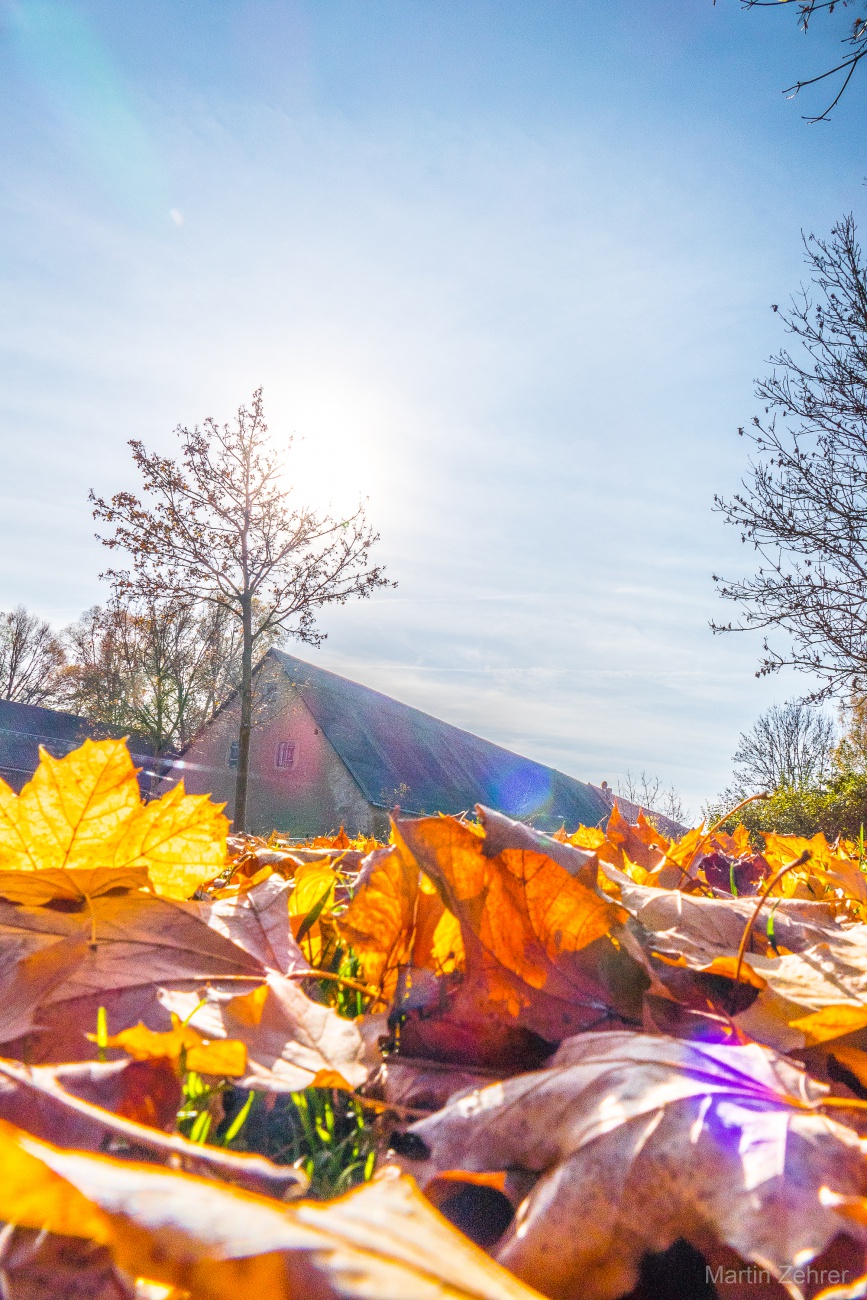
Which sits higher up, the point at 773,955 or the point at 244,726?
the point at 773,955

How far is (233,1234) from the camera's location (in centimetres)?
33

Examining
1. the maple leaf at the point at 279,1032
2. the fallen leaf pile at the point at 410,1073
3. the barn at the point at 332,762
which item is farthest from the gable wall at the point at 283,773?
the maple leaf at the point at 279,1032

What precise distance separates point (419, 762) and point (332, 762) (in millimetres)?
4650

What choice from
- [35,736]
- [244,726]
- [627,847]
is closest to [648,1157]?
[627,847]

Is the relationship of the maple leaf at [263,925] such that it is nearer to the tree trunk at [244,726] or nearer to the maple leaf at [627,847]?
the maple leaf at [627,847]

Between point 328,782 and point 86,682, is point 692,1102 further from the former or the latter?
point 86,682

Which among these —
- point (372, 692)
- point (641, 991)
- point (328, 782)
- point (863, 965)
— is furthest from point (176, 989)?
point (372, 692)

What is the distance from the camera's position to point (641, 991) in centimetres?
81

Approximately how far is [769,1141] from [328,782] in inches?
1076

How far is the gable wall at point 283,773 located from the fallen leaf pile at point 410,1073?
24469 mm

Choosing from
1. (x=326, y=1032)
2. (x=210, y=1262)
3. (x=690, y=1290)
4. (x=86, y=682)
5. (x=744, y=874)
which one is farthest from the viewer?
(x=86, y=682)

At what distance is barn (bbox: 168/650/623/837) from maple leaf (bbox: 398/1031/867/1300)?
24.5 metres

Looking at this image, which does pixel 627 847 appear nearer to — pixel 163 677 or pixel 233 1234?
pixel 233 1234

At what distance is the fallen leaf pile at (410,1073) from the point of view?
0.38m
